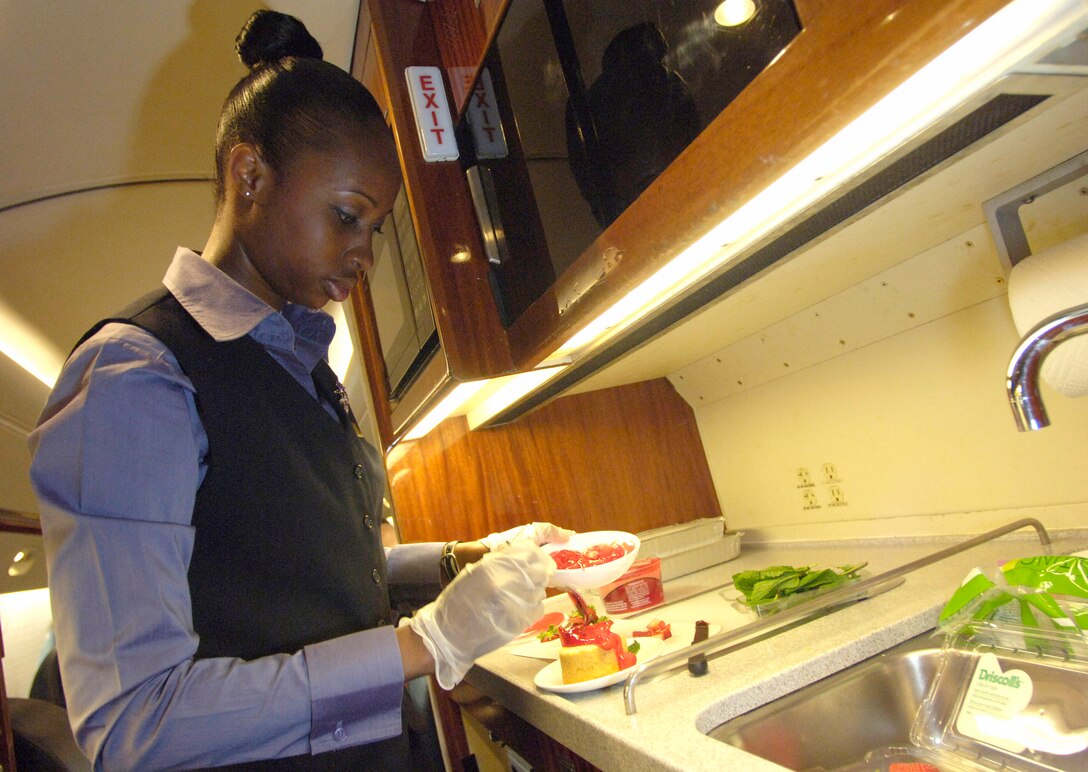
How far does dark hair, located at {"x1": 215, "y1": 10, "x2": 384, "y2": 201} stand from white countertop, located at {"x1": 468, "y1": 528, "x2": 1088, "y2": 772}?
0.94 meters

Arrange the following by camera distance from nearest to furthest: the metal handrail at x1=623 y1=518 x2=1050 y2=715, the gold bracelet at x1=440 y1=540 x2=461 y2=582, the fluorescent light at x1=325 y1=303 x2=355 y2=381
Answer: the metal handrail at x1=623 y1=518 x2=1050 y2=715 → the gold bracelet at x1=440 y1=540 x2=461 y2=582 → the fluorescent light at x1=325 y1=303 x2=355 y2=381

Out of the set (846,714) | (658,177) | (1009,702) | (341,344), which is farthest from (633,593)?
(341,344)

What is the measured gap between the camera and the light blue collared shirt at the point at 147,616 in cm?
69

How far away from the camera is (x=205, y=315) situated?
93cm

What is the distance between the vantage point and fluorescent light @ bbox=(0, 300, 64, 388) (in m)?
2.80

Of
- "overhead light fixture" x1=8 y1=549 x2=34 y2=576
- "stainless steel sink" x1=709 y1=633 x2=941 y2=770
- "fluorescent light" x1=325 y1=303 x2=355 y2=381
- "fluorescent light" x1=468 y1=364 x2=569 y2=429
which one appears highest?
"fluorescent light" x1=325 y1=303 x2=355 y2=381

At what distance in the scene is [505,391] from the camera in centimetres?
168

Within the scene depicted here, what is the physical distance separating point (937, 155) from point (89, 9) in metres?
1.72

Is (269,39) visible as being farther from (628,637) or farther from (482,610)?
(628,637)

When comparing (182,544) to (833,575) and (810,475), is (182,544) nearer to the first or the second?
(833,575)

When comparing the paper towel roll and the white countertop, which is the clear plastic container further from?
the paper towel roll

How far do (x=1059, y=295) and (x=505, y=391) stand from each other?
1138mm

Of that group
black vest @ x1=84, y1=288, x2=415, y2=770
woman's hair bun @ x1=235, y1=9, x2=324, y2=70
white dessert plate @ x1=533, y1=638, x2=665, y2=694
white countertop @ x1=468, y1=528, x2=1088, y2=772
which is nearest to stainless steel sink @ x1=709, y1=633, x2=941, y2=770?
white countertop @ x1=468, y1=528, x2=1088, y2=772

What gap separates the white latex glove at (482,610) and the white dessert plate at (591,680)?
13 cm
